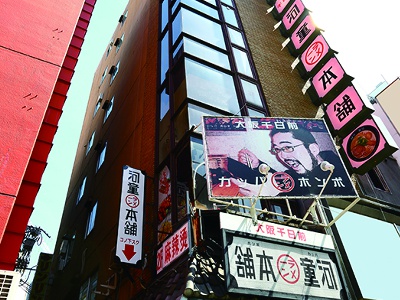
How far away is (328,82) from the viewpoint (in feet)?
45.4

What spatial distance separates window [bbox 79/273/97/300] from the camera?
42.9ft

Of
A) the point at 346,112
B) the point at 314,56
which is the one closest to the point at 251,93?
the point at 346,112

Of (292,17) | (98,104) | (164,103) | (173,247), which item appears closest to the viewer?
(173,247)

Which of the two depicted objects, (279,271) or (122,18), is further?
(122,18)

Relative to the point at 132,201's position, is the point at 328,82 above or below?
above

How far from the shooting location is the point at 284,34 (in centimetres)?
1814

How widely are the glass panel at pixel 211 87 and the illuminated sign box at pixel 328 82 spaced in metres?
3.91

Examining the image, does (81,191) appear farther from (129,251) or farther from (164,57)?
(129,251)

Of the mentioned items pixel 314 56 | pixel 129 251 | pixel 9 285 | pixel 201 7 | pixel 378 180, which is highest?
pixel 201 7

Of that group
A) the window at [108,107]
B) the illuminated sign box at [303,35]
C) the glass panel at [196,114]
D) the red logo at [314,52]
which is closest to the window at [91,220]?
the window at [108,107]

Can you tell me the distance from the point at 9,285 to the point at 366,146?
10.7m

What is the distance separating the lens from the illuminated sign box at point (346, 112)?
12047mm

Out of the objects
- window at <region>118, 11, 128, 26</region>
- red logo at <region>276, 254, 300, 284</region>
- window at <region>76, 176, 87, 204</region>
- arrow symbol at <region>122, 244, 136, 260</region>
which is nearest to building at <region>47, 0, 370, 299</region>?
window at <region>76, 176, 87, 204</region>

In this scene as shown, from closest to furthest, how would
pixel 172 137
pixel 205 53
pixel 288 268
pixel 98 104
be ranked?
pixel 288 268 → pixel 172 137 → pixel 205 53 → pixel 98 104
